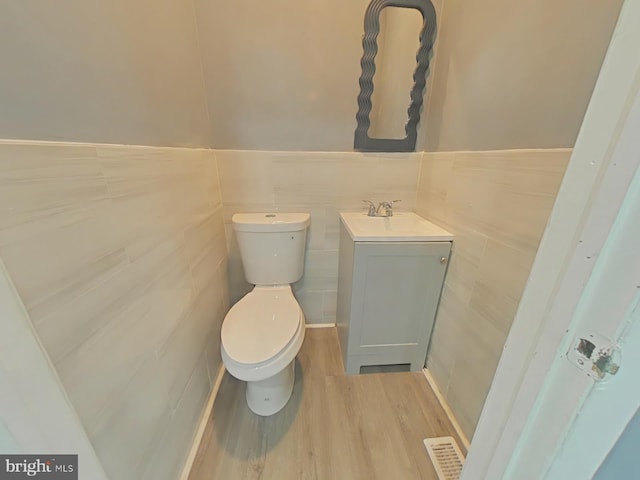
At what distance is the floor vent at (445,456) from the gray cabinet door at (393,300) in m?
0.38

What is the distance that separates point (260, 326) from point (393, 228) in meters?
0.82

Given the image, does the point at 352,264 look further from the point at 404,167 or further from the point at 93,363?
the point at 93,363

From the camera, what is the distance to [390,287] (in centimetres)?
124

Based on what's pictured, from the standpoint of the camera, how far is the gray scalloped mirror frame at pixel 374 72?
1228 millimetres

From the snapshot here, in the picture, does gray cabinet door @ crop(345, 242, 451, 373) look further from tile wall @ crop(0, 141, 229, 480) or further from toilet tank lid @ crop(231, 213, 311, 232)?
tile wall @ crop(0, 141, 229, 480)

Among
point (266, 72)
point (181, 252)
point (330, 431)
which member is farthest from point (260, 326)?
point (266, 72)

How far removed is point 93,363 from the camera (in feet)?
1.82

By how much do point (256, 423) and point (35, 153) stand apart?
125cm

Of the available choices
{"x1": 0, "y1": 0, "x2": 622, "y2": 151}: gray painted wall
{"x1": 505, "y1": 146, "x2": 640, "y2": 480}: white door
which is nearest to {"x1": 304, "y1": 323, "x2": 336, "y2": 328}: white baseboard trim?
{"x1": 0, "y1": 0, "x2": 622, "y2": 151}: gray painted wall

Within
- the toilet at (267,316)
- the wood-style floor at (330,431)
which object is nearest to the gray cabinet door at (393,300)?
the wood-style floor at (330,431)

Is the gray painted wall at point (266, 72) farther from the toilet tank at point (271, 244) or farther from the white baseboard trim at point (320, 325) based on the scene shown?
the white baseboard trim at point (320, 325)

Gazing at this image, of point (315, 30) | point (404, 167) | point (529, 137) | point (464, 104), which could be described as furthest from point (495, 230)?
point (315, 30)

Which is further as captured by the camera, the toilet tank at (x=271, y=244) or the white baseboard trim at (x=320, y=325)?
the white baseboard trim at (x=320, y=325)

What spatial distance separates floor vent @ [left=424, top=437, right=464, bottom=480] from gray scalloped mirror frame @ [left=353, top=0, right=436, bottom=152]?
145 cm
